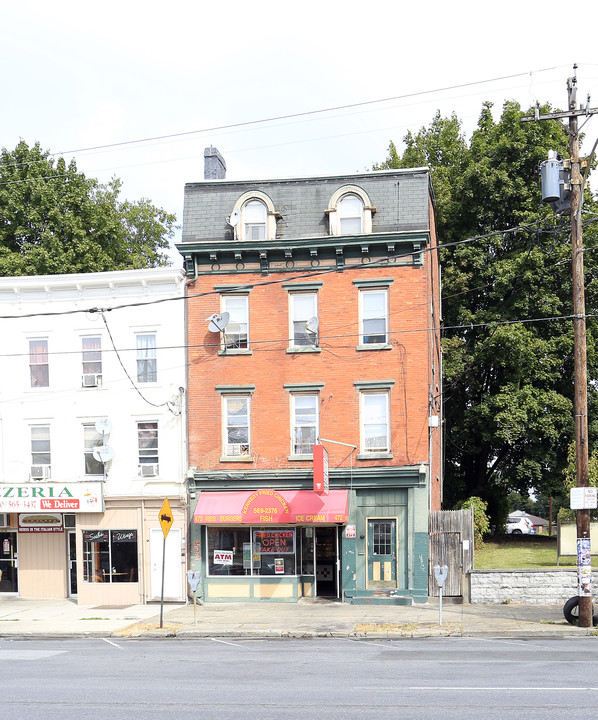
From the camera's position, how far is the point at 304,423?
26.2m

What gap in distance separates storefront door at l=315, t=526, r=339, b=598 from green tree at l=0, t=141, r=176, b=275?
20.9m

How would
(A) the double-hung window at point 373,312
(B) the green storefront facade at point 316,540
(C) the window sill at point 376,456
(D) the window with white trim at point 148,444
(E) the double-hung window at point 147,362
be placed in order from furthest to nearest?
(E) the double-hung window at point 147,362, (D) the window with white trim at point 148,444, (A) the double-hung window at point 373,312, (C) the window sill at point 376,456, (B) the green storefront facade at point 316,540

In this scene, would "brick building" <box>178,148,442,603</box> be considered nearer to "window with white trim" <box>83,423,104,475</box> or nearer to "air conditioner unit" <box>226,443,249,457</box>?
"air conditioner unit" <box>226,443,249,457</box>

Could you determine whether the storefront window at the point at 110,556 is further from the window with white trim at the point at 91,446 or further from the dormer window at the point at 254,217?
the dormer window at the point at 254,217

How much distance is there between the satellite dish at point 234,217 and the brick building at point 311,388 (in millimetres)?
34

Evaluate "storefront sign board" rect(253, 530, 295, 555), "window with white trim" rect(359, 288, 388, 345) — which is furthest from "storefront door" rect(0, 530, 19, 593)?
"window with white trim" rect(359, 288, 388, 345)

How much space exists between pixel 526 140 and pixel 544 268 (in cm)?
552

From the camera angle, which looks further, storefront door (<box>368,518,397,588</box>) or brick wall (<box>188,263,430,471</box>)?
brick wall (<box>188,263,430,471</box>)

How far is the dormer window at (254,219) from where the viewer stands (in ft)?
88.1

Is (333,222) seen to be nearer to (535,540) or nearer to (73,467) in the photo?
(73,467)

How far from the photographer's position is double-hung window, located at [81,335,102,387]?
27469mm

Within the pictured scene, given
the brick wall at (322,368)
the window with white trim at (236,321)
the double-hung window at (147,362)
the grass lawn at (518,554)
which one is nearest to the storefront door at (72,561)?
the brick wall at (322,368)

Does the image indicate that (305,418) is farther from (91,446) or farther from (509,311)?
(509,311)

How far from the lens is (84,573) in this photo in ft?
88.3
